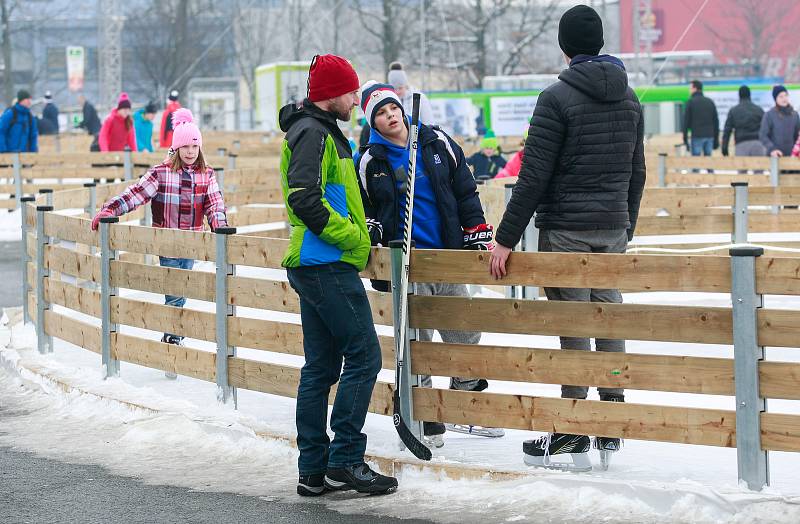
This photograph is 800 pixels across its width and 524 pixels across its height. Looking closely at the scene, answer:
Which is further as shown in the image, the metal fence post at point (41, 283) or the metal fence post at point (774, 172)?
the metal fence post at point (774, 172)

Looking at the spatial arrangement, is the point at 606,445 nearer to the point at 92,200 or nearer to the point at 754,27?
the point at 92,200

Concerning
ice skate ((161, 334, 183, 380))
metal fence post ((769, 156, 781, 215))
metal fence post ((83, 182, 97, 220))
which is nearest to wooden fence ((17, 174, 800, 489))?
ice skate ((161, 334, 183, 380))

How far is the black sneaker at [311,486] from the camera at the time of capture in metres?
6.64

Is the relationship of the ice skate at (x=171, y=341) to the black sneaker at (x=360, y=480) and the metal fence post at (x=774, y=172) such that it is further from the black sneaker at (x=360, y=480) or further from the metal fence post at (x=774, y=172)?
the metal fence post at (x=774, y=172)

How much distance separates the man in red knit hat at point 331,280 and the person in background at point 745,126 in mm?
16792

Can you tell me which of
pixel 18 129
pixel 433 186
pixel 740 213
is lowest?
pixel 740 213

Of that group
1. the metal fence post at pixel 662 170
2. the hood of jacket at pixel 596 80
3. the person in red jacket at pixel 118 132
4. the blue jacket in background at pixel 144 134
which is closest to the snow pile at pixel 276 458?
the hood of jacket at pixel 596 80

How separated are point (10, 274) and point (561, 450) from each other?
37.7ft

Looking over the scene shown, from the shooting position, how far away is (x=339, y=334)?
6.57m

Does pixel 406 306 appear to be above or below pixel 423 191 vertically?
below

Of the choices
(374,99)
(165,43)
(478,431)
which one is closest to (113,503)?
(478,431)

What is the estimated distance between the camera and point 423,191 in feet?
23.7

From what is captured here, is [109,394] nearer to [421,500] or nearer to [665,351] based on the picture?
[421,500]

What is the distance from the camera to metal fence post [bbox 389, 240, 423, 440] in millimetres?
6918
